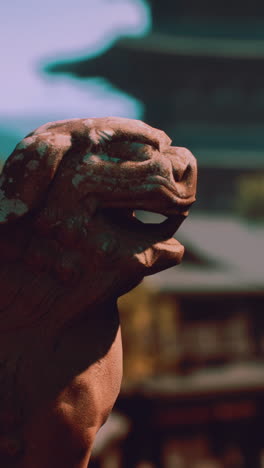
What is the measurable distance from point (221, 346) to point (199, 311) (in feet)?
2.43

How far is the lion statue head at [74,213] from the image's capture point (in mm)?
1754

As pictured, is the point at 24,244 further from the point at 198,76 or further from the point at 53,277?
the point at 198,76

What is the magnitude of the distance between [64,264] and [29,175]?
23 cm

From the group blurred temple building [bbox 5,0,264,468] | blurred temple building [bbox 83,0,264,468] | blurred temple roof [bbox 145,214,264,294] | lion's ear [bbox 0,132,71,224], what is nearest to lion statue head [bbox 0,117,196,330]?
lion's ear [bbox 0,132,71,224]

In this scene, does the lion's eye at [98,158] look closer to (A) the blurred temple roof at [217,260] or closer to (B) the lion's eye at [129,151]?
(B) the lion's eye at [129,151]

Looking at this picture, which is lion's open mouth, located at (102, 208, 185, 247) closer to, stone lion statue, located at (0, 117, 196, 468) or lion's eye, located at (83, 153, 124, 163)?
stone lion statue, located at (0, 117, 196, 468)

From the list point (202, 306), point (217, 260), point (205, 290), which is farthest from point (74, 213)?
point (217, 260)

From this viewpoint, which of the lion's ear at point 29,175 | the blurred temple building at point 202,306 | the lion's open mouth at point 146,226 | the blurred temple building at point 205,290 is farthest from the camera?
the blurred temple building at point 205,290

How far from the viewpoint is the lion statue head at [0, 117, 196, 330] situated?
1.75 metres

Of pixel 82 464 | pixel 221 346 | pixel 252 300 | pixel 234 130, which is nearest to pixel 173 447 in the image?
pixel 221 346

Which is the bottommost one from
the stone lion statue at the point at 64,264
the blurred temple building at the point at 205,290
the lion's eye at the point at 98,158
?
the blurred temple building at the point at 205,290

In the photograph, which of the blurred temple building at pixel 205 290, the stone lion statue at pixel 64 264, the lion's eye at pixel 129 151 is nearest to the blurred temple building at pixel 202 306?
the blurred temple building at pixel 205 290

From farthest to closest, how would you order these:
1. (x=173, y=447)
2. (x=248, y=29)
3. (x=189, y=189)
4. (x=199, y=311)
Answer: (x=248, y=29) < (x=199, y=311) < (x=173, y=447) < (x=189, y=189)

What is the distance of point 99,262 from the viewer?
1.77 metres
